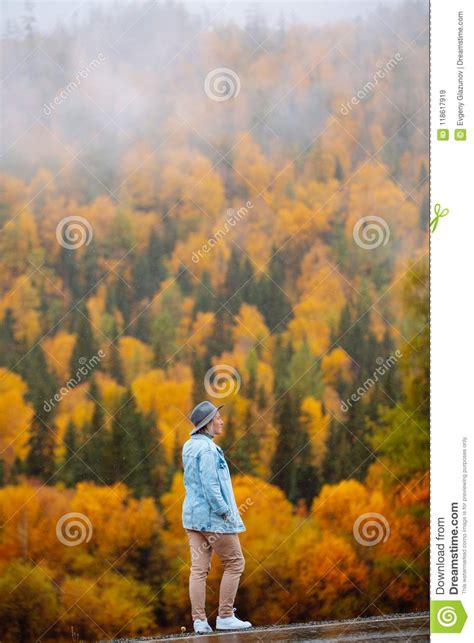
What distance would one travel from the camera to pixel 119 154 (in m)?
7.18

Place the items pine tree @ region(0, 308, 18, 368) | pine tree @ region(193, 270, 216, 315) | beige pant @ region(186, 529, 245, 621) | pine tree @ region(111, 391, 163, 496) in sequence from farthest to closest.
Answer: pine tree @ region(193, 270, 216, 315) → pine tree @ region(111, 391, 163, 496) → pine tree @ region(0, 308, 18, 368) → beige pant @ region(186, 529, 245, 621)

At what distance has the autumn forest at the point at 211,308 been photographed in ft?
23.2

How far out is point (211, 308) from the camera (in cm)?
728

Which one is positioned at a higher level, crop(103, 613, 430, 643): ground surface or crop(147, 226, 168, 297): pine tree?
crop(147, 226, 168, 297): pine tree

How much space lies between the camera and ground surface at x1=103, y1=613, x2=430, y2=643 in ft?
21.6

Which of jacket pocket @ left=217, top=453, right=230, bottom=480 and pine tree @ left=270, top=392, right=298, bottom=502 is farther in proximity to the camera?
pine tree @ left=270, top=392, right=298, bottom=502

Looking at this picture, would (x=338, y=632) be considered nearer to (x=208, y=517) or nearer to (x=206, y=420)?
(x=208, y=517)

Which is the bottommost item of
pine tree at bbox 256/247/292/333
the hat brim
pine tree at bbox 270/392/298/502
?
the hat brim

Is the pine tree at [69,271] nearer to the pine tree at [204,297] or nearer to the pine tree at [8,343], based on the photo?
the pine tree at [8,343]
